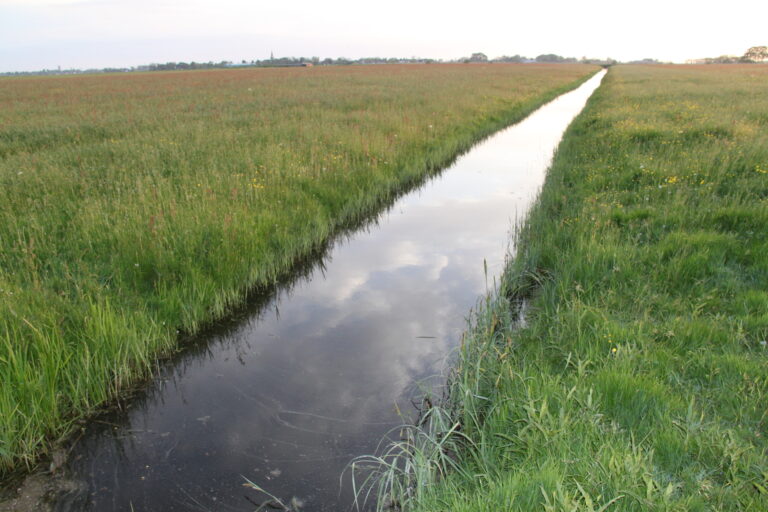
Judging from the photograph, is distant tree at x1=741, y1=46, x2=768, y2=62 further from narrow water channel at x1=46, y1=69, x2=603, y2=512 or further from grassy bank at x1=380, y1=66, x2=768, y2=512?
narrow water channel at x1=46, y1=69, x2=603, y2=512

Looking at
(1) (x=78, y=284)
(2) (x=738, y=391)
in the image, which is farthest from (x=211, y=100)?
(2) (x=738, y=391)

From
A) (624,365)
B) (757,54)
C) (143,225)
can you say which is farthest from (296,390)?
(757,54)

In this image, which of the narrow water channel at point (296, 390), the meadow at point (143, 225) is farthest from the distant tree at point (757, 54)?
the narrow water channel at point (296, 390)

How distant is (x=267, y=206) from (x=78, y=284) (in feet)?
11.0

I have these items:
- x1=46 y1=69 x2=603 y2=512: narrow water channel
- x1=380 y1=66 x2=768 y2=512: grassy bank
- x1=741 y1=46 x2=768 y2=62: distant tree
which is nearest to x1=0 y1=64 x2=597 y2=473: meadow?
x1=46 y1=69 x2=603 y2=512: narrow water channel

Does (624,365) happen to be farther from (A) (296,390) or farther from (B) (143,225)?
(B) (143,225)

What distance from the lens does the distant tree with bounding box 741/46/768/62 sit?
139375 millimetres

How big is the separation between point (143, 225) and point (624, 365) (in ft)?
19.0

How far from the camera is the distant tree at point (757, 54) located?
13938 cm

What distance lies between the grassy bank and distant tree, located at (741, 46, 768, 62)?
18172 centimetres

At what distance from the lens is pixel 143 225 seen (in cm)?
597

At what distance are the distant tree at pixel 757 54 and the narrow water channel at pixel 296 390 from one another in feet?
607

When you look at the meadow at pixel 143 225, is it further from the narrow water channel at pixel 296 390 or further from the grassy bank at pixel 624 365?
the grassy bank at pixel 624 365

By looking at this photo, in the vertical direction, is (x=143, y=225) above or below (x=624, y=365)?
above
